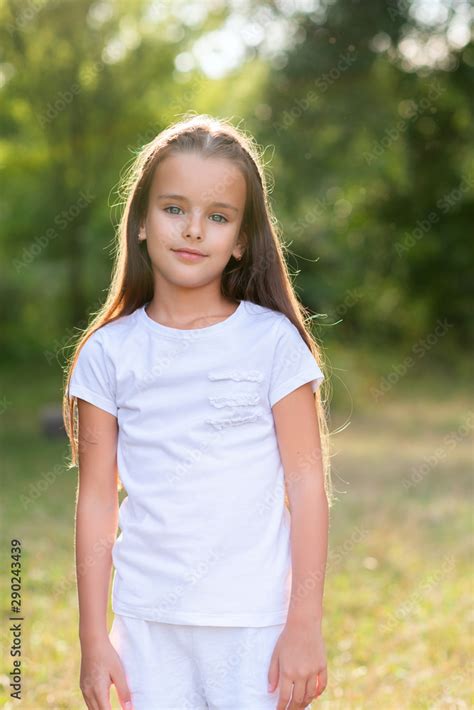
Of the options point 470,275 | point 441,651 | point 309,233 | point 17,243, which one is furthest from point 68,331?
point 441,651

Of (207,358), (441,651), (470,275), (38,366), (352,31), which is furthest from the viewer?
(470,275)

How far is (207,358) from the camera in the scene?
1879mm

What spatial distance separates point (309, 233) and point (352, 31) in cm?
272

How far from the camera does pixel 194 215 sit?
1890 millimetres

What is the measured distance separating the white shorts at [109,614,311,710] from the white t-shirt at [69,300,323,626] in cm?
4

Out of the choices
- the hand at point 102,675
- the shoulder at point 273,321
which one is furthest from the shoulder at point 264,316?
the hand at point 102,675

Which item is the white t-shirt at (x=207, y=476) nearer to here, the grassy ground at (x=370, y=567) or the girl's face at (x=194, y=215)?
the girl's face at (x=194, y=215)

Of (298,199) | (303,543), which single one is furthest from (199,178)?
(298,199)

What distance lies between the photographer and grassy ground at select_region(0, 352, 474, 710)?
3.55m

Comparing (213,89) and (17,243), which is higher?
(213,89)

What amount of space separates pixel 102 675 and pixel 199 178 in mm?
1019

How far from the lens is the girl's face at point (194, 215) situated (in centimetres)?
190

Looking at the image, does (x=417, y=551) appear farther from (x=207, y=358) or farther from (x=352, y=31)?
(x=352, y=31)

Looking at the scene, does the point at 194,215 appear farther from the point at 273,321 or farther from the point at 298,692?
the point at 298,692
